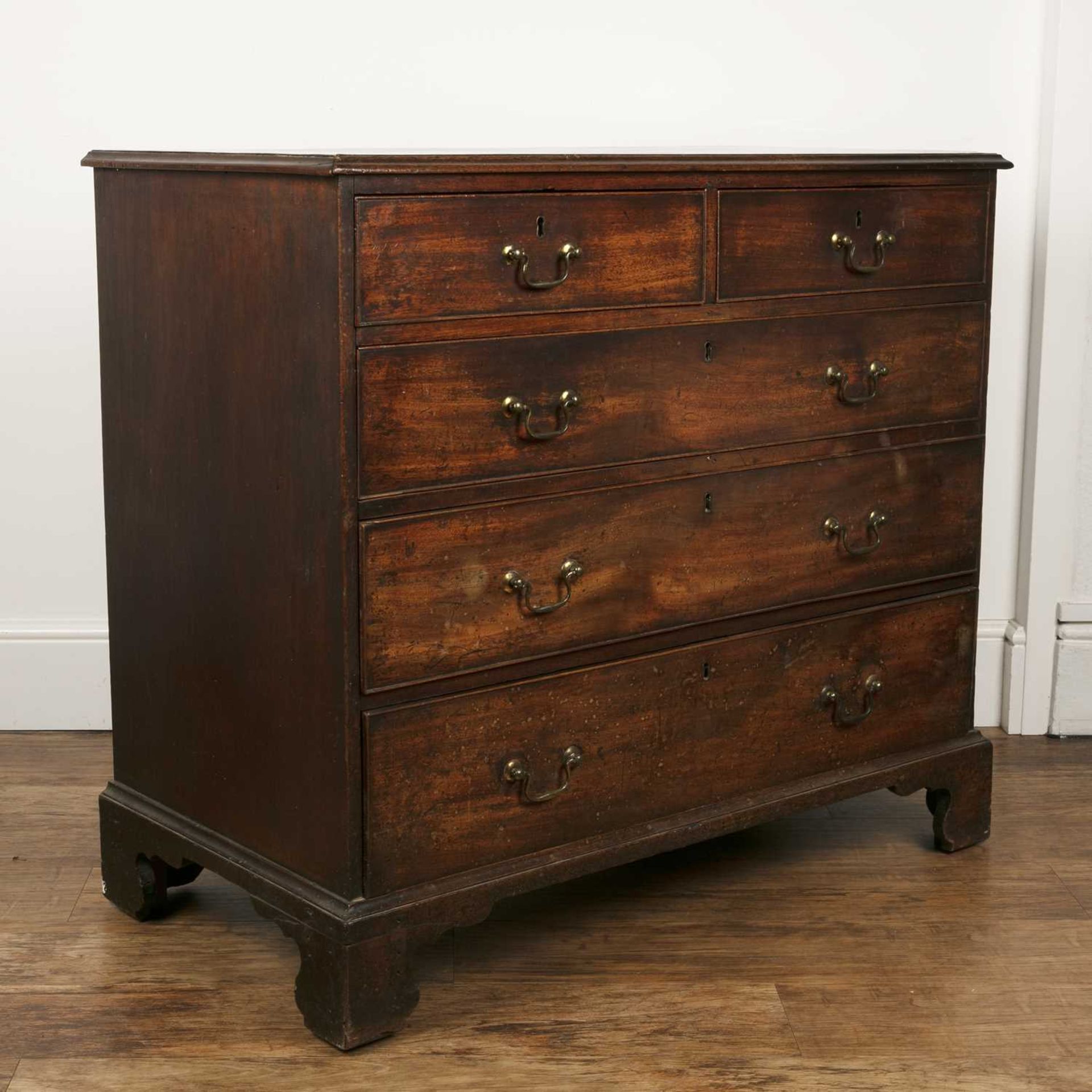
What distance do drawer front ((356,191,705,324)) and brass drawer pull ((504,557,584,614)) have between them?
342mm

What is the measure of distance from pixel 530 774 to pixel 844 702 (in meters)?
0.63

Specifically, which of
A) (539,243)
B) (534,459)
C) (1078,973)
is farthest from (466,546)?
(1078,973)

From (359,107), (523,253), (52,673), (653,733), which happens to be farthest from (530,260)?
(52,673)

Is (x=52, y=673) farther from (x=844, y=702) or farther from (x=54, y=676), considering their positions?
(x=844, y=702)

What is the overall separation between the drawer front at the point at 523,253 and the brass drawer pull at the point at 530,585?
34 cm

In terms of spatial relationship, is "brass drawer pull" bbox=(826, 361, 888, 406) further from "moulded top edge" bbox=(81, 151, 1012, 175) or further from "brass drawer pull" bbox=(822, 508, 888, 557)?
Answer: "moulded top edge" bbox=(81, 151, 1012, 175)

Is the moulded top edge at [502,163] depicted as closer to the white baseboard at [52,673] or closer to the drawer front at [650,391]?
the drawer front at [650,391]

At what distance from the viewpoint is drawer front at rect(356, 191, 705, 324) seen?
215 cm

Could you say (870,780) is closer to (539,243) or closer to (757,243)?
(757,243)

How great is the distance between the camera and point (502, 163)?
2.21 meters

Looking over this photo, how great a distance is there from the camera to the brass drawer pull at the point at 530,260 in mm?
2250

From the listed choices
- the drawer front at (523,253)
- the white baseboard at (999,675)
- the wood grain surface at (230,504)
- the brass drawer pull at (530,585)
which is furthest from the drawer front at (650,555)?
the white baseboard at (999,675)

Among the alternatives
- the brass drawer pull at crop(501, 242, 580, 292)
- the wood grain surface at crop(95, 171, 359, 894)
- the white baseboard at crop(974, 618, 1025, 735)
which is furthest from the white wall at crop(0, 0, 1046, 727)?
the brass drawer pull at crop(501, 242, 580, 292)

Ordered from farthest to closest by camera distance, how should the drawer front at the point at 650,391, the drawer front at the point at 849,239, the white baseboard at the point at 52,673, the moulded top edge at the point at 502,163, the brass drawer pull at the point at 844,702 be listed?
the white baseboard at the point at 52,673 → the brass drawer pull at the point at 844,702 → the drawer front at the point at 849,239 → the drawer front at the point at 650,391 → the moulded top edge at the point at 502,163
